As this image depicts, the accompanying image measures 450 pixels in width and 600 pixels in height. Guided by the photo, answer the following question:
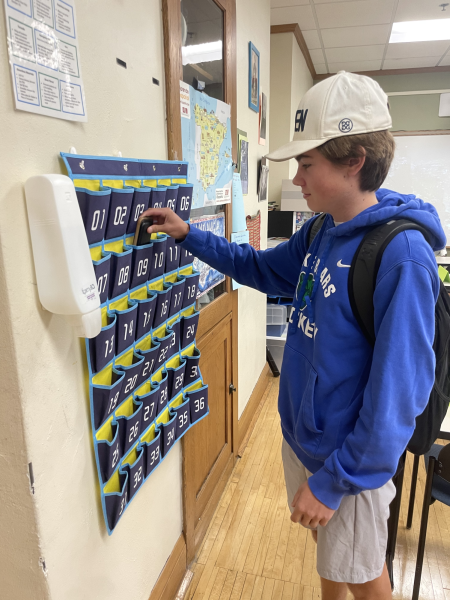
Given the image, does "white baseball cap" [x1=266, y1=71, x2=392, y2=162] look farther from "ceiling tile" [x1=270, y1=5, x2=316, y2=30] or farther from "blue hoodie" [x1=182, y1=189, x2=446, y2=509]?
"ceiling tile" [x1=270, y1=5, x2=316, y2=30]

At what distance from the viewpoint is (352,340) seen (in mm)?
959

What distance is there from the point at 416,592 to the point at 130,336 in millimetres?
1331

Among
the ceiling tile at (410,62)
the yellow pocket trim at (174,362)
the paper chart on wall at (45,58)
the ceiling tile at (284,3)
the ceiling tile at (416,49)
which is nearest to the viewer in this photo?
the paper chart on wall at (45,58)

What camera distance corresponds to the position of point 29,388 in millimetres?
733

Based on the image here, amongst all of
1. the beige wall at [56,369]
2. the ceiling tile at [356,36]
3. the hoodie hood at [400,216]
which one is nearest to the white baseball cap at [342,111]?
the hoodie hood at [400,216]

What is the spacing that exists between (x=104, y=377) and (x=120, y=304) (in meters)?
0.16

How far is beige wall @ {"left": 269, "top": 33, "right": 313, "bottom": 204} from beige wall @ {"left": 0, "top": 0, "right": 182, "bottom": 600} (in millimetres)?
3124

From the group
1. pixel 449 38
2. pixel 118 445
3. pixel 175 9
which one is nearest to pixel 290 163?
pixel 449 38

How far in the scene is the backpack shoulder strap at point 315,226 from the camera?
123cm

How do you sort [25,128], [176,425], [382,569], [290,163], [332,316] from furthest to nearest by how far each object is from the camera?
[290,163] → [176,425] → [382,569] → [332,316] → [25,128]

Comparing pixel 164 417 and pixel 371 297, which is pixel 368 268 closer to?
pixel 371 297

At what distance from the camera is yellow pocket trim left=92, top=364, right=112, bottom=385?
90 cm

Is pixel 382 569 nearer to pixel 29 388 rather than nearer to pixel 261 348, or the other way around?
pixel 29 388

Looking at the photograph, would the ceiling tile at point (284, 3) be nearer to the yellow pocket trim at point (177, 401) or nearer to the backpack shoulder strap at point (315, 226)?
the backpack shoulder strap at point (315, 226)
